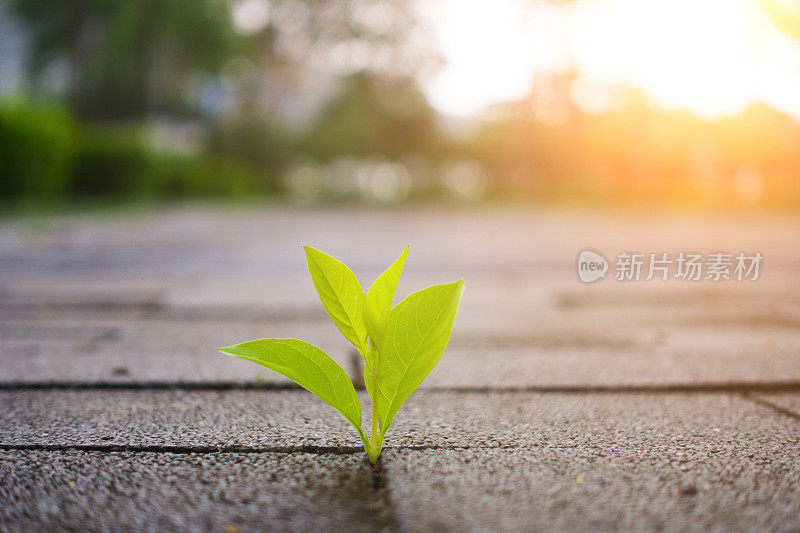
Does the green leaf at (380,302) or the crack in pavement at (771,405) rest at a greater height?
the green leaf at (380,302)

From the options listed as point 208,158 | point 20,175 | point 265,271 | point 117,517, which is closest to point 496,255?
point 265,271

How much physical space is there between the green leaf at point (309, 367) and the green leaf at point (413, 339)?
5cm

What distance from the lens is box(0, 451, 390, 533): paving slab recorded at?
2.68ft

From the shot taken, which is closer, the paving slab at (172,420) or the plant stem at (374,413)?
the plant stem at (374,413)

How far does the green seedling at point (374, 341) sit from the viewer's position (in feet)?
2.94

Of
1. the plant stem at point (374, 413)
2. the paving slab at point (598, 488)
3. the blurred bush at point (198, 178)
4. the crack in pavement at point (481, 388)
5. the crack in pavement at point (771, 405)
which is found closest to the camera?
the paving slab at point (598, 488)

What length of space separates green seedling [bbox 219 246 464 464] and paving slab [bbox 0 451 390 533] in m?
0.11

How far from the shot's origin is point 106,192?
12.9m

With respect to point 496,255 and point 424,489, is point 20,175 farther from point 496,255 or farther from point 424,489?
point 424,489

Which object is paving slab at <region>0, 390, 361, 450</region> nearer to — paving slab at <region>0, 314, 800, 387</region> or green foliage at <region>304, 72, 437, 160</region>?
paving slab at <region>0, 314, 800, 387</region>

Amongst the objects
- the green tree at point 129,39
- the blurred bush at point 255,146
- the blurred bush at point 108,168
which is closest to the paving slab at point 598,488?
the blurred bush at point 108,168

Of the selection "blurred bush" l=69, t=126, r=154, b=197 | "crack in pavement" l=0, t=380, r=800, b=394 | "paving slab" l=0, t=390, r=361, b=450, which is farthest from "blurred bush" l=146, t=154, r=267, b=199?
"paving slab" l=0, t=390, r=361, b=450

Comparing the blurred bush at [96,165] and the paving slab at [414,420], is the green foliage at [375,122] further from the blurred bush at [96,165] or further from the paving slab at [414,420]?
the paving slab at [414,420]

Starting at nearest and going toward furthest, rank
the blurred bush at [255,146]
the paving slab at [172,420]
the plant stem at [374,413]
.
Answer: the plant stem at [374,413]
the paving slab at [172,420]
the blurred bush at [255,146]
